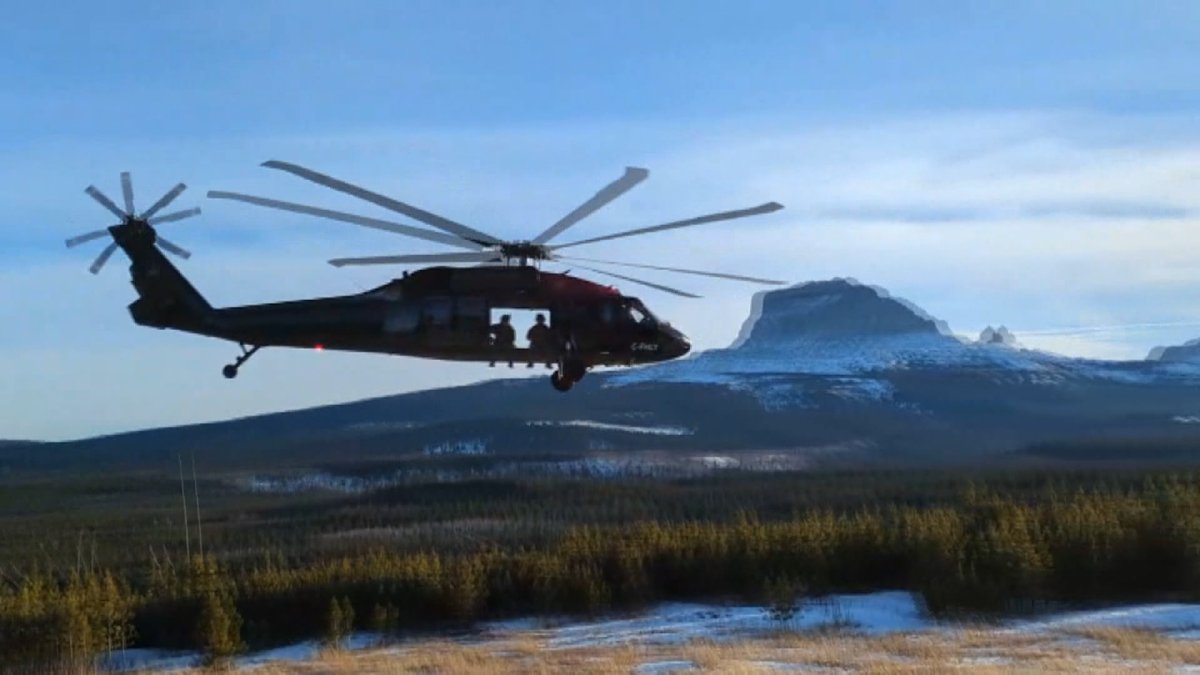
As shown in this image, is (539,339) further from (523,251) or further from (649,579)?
(649,579)

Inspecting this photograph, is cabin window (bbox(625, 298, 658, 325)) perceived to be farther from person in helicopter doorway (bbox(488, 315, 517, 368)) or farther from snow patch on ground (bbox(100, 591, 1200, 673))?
snow patch on ground (bbox(100, 591, 1200, 673))

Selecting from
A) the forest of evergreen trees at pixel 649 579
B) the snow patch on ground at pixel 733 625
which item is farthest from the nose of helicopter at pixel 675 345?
the forest of evergreen trees at pixel 649 579

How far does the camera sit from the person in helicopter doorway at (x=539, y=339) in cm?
1789

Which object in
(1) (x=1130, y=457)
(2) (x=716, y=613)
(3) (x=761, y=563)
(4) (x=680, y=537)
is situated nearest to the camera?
(2) (x=716, y=613)

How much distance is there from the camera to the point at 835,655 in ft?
116

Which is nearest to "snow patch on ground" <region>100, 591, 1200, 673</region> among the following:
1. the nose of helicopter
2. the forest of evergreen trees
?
the forest of evergreen trees

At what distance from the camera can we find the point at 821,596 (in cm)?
5244

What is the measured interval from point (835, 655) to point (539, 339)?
19.8 metres

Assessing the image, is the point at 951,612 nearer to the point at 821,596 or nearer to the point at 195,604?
the point at 821,596

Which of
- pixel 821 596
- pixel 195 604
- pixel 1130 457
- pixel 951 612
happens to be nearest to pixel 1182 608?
pixel 951 612

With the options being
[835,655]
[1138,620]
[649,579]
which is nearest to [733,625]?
[649,579]

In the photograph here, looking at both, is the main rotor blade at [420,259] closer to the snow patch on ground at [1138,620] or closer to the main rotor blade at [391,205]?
the main rotor blade at [391,205]

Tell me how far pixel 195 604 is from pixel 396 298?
36.9 m

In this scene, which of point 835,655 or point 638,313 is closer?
point 638,313
